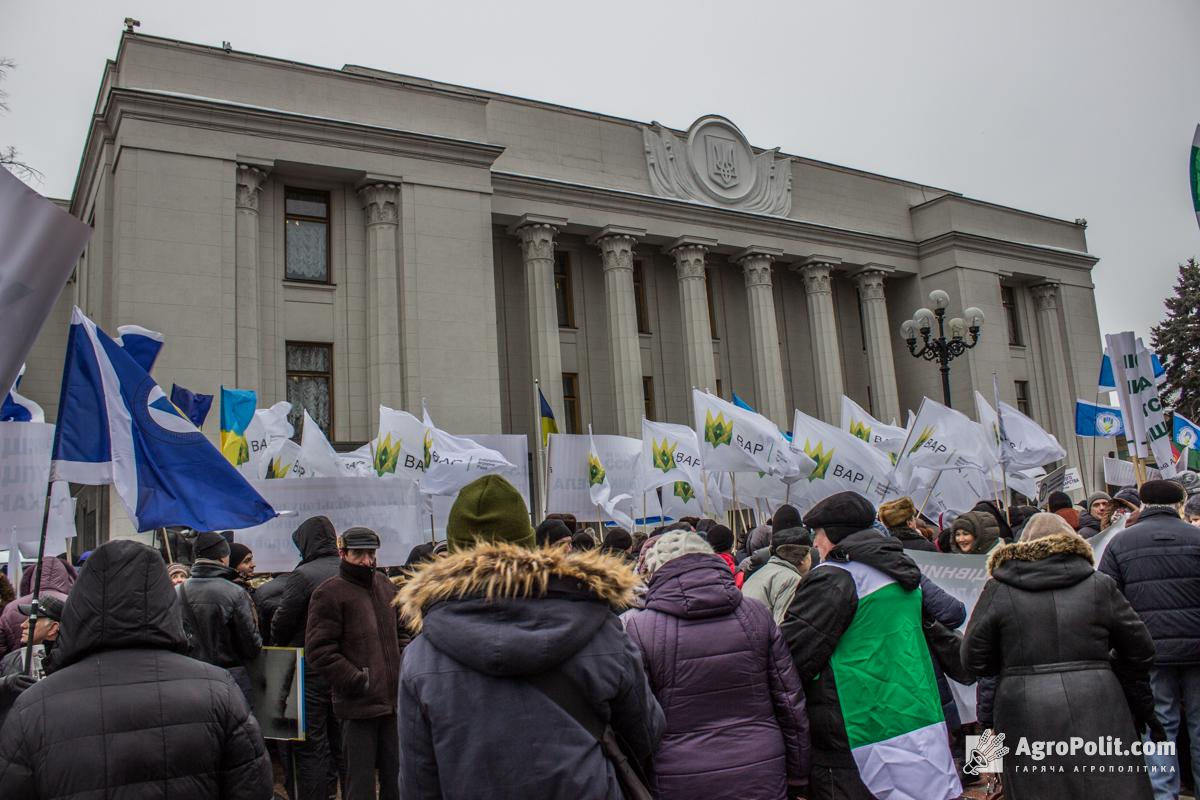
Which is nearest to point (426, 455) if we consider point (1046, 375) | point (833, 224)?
point (833, 224)

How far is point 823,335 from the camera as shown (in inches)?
1191

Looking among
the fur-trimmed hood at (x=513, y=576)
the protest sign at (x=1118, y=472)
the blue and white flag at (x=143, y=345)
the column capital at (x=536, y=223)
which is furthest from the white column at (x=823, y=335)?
the fur-trimmed hood at (x=513, y=576)

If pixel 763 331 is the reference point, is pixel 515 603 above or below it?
below

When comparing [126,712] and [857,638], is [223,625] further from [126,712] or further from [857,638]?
[857,638]

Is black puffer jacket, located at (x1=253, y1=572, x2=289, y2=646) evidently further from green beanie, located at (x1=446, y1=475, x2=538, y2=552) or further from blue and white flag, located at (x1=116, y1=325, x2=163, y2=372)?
green beanie, located at (x1=446, y1=475, x2=538, y2=552)

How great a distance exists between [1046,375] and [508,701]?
35869 millimetres

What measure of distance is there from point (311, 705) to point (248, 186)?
1708 cm

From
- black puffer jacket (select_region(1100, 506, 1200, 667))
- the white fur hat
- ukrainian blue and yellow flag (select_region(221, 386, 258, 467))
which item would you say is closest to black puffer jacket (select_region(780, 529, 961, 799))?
the white fur hat

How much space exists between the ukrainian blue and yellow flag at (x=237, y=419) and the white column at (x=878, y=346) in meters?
21.8

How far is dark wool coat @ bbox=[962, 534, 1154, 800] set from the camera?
445 cm

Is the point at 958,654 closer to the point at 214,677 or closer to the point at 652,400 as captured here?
the point at 214,677

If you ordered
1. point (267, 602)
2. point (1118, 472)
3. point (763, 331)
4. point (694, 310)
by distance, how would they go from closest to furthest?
1. point (267, 602)
2. point (1118, 472)
3. point (694, 310)
4. point (763, 331)

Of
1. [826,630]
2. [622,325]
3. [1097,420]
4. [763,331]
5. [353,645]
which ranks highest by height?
[763,331]

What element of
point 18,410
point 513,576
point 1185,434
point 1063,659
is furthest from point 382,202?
point 513,576
